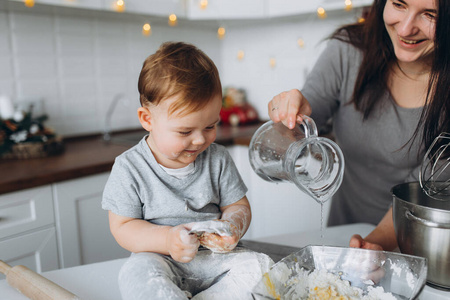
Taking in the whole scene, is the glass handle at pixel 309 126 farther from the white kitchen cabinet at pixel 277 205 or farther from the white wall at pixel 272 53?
the white wall at pixel 272 53

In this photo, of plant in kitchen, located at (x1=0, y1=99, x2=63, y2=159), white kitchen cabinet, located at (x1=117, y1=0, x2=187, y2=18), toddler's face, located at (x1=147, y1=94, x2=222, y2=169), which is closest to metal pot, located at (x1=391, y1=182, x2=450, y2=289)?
toddler's face, located at (x1=147, y1=94, x2=222, y2=169)

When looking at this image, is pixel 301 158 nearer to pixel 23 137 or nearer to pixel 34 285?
pixel 34 285

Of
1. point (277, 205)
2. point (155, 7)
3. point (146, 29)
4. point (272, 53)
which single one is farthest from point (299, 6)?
point (277, 205)

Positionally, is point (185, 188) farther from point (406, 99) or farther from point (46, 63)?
point (46, 63)

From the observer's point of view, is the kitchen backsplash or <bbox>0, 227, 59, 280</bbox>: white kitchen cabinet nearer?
<bbox>0, 227, 59, 280</bbox>: white kitchen cabinet

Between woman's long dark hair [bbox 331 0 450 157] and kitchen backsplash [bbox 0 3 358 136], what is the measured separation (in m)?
1.03

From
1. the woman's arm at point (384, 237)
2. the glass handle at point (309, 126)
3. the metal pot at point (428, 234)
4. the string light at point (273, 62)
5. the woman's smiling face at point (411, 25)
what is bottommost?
the woman's arm at point (384, 237)

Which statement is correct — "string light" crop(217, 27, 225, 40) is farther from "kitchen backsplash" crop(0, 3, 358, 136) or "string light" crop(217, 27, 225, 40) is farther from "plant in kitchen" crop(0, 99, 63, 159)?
"plant in kitchen" crop(0, 99, 63, 159)

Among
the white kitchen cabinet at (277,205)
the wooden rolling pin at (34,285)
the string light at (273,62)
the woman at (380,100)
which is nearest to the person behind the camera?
the wooden rolling pin at (34,285)

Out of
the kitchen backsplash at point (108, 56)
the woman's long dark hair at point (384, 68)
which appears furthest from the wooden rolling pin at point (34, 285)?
the kitchen backsplash at point (108, 56)

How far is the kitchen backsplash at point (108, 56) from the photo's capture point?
1849 mm

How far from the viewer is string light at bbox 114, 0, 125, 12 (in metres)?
1.79

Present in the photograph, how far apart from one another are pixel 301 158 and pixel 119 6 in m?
1.26

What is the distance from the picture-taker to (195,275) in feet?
2.58
